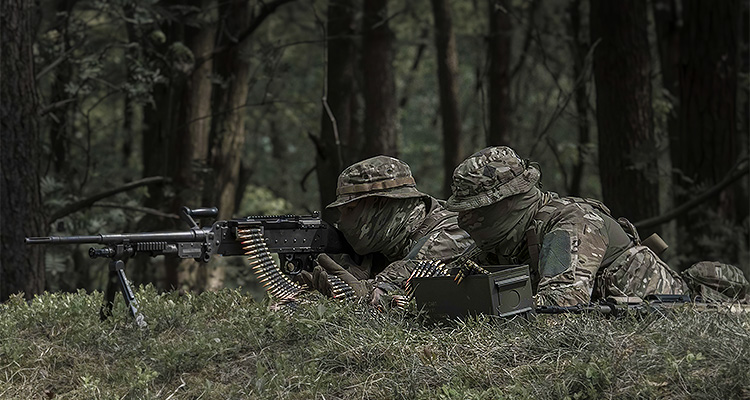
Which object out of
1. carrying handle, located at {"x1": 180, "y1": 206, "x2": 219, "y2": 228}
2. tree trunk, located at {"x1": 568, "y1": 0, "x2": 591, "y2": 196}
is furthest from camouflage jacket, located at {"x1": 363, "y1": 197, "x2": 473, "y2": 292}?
tree trunk, located at {"x1": 568, "y1": 0, "x2": 591, "y2": 196}

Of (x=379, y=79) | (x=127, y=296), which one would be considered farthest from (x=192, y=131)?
(x=127, y=296)

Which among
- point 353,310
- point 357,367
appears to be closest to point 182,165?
point 353,310

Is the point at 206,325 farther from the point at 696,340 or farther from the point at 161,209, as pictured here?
the point at 161,209

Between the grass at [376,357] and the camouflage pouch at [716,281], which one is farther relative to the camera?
the camouflage pouch at [716,281]

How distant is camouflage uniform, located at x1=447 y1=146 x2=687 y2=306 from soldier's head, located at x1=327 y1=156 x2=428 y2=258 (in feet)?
3.47

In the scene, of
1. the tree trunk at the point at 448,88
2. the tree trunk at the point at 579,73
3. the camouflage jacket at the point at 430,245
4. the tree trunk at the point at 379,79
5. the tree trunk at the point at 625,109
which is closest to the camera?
the camouflage jacket at the point at 430,245

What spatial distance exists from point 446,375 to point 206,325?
7.00 feet

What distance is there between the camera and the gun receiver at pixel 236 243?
711 centimetres

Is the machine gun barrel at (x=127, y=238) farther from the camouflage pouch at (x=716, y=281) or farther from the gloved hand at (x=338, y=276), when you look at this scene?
the camouflage pouch at (x=716, y=281)

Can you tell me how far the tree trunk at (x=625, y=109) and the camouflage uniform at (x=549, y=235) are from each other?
4.98m

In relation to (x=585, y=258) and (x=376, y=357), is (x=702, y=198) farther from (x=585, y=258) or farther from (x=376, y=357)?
(x=376, y=357)

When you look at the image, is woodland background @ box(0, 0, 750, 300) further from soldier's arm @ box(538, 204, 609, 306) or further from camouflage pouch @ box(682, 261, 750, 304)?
soldier's arm @ box(538, 204, 609, 306)

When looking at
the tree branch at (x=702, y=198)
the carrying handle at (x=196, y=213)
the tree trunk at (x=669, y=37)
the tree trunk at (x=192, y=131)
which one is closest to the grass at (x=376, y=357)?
the carrying handle at (x=196, y=213)

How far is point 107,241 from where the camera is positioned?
709 cm
